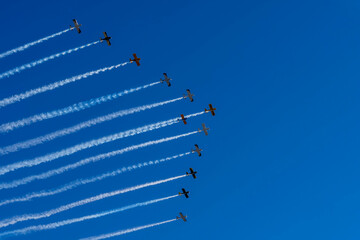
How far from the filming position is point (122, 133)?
69.1 meters

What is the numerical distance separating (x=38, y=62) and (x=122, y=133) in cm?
A: 1858

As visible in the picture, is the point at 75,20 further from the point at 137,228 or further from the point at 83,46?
the point at 137,228

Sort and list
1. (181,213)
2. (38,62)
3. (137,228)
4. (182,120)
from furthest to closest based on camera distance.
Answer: (181,213) → (182,120) → (137,228) → (38,62)

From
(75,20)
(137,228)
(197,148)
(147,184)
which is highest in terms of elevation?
(75,20)

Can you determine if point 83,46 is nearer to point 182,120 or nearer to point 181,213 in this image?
point 182,120

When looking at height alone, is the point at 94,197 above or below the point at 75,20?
below

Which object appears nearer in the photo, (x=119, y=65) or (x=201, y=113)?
(x=119, y=65)

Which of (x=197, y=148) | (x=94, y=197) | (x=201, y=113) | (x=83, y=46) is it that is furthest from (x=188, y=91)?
(x=94, y=197)

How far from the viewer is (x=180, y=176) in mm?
78375

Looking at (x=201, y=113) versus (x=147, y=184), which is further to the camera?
(x=201, y=113)

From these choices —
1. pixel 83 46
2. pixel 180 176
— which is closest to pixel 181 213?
pixel 180 176

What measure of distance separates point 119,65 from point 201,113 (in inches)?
750

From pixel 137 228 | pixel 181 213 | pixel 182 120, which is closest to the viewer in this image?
pixel 137 228

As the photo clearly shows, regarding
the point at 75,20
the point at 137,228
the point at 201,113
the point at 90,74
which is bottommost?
the point at 137,228
